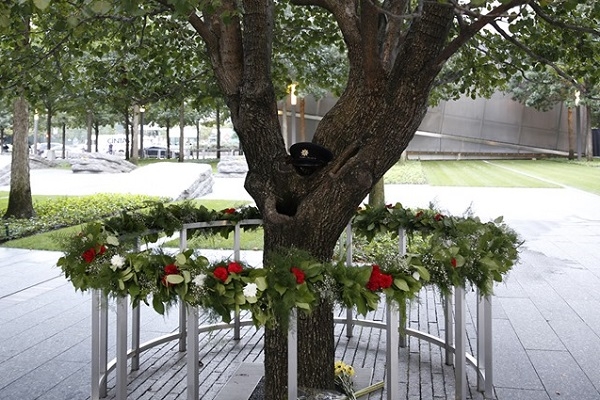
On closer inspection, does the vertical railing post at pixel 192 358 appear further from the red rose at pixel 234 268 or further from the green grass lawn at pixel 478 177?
the green grass lawn at pixel 478 177

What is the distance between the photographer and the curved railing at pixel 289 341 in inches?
126

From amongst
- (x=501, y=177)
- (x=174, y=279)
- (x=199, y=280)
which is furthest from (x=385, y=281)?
(x=501, y=177)

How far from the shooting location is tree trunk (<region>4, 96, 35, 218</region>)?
12.6m

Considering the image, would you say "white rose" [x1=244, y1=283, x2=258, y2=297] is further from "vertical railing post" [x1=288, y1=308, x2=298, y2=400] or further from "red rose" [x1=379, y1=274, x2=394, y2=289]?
"red rose" [x1=379, y1=274, x2=394, y2=289]

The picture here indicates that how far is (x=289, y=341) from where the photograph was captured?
303cm

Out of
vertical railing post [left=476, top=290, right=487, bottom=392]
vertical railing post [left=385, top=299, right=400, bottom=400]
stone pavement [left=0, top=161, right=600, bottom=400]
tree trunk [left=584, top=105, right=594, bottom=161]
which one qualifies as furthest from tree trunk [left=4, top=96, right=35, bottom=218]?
tree trunk [left=584, top=105, right=594, bottom=161]

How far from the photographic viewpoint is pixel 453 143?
4072cm

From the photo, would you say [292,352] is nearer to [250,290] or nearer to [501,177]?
[250,290]

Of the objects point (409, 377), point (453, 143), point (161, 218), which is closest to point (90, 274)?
point (161, 218)

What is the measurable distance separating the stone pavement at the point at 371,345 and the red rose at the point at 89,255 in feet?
4.56

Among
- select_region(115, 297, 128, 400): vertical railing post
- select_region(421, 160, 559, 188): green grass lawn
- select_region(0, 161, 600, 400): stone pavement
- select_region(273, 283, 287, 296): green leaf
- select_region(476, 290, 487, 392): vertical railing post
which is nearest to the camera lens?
select_region(273, 283, 287, 296): green leaf

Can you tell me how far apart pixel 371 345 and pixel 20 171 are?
997cm

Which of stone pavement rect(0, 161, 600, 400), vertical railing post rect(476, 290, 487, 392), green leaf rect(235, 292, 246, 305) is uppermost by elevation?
green leaf rect(235, 292, 246, 305)

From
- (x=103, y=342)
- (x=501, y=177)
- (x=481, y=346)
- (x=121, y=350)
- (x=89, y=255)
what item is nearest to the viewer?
(x=89, y=255)
